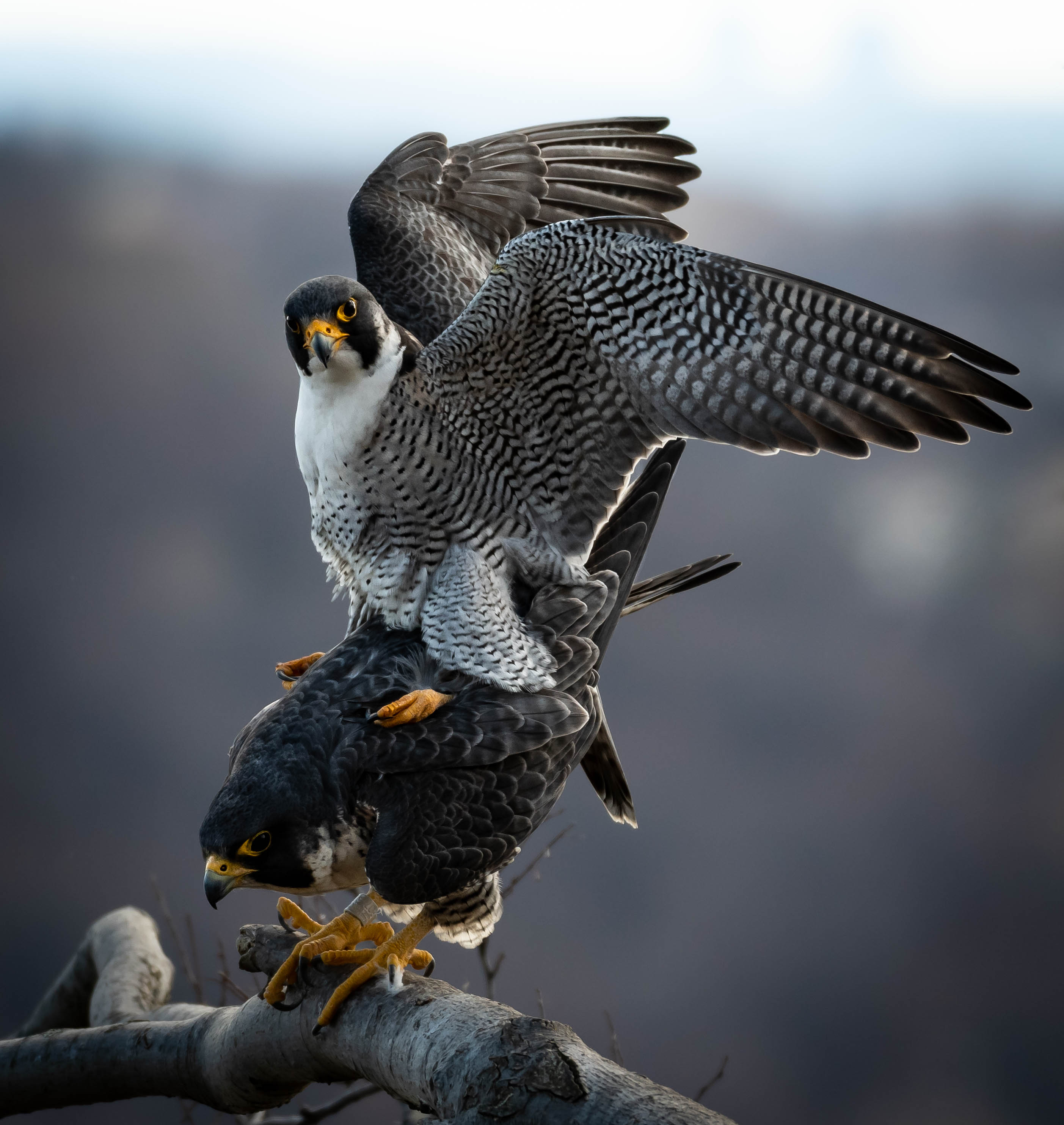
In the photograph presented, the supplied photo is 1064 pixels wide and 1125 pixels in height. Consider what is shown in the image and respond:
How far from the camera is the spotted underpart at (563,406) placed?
1.52 meters

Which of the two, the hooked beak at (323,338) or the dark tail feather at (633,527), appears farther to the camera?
Result: the dark tail feather at (633,527)

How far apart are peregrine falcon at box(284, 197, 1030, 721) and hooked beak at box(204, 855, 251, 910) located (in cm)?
35

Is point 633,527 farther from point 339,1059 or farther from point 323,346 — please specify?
point 339,1059

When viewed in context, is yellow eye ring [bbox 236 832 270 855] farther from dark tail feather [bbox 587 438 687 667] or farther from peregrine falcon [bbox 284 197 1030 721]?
dark tail feather [bbox 587 438 687 667]

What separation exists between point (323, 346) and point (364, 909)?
922mm

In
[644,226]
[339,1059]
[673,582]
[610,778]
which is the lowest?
[339,1059]

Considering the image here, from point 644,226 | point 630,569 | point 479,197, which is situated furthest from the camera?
point 479,197

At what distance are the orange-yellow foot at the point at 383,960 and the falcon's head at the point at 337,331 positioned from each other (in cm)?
90

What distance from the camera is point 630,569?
1.75m

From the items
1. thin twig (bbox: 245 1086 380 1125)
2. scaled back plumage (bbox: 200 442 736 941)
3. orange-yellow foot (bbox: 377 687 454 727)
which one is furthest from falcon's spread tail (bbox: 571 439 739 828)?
thin twig (bbox: 245 1086 380 1125)

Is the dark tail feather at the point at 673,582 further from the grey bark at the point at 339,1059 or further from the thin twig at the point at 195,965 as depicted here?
the thin twig at the point at 195,965

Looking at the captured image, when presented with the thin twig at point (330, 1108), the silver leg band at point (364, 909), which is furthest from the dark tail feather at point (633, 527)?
the thin twig at point (330, 1108)

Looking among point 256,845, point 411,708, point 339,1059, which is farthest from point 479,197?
point 339,1059

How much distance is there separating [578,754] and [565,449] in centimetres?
52
